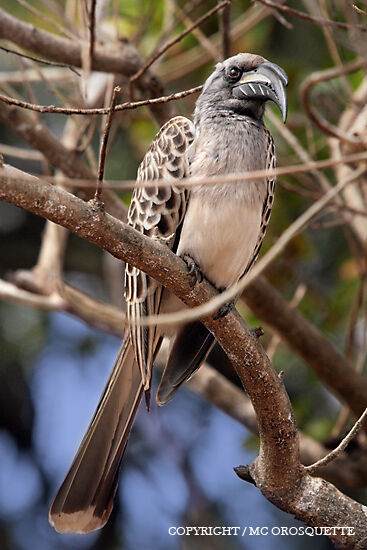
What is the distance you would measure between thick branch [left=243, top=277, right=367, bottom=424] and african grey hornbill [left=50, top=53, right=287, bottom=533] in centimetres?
63

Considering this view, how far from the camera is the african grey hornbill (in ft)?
9.46

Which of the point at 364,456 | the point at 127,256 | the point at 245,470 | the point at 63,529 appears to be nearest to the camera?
the point at 127,256

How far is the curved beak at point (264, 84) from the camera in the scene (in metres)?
2.85

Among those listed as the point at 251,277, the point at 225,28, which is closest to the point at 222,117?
the point at 225,28

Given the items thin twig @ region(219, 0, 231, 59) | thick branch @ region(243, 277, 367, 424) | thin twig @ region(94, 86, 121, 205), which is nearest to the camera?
thin twig @ region(94, 86, 121, 205)

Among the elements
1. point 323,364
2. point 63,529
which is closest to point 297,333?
point 323,364

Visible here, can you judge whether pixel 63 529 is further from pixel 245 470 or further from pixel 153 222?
pixel 153 222

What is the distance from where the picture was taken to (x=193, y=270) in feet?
8.73

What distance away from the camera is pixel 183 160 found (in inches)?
117

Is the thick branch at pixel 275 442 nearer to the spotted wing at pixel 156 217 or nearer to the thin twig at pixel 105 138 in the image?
the spotted wing at pixel 156 217

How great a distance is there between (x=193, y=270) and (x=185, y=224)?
32cm

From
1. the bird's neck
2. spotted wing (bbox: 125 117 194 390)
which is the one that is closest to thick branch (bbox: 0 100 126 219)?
spotted wing (bbox: 125 117 194 390)

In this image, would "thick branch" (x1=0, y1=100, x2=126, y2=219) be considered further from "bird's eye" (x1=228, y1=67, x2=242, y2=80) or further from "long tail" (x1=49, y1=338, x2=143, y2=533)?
"long tail" (x1=49, y1=338, x2=143, y2=533)

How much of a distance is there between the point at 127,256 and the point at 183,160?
808 mm
